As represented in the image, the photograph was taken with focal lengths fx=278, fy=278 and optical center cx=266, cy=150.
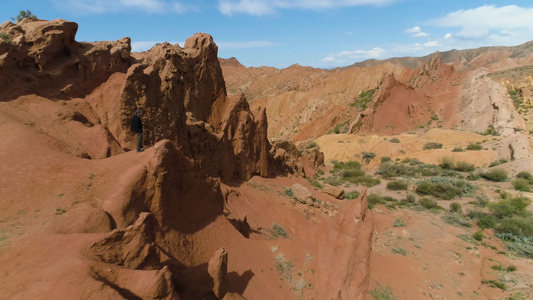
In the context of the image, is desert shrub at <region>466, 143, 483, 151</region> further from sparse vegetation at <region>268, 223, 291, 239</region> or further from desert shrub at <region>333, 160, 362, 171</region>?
sparse vegetation at <region>268, 223, 291, 239</region>

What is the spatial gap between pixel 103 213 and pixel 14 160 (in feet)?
7.85

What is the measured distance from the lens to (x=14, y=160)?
17.9 feet

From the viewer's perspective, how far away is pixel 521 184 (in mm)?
19734

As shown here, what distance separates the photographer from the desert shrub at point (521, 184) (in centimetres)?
1952

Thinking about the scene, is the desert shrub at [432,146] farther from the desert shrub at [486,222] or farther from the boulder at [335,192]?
the desert shrub at [486,222]

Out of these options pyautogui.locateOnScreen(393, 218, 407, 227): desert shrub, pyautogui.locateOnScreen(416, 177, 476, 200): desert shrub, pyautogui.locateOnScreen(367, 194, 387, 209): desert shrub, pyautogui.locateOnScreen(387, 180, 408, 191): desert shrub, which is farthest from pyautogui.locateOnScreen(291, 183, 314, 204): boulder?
pyautogui.locateOnScreen(416, 177, 476, 200): desert shrub

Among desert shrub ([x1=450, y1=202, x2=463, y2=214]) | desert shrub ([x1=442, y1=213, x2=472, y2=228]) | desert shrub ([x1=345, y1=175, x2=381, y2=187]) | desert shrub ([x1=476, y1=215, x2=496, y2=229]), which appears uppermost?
desert shrub ([x1=476, y1=215, x2=496, y2=229])

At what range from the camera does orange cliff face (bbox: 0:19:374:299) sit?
3730 millimetres

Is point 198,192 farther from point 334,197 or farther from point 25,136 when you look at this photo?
point 334,197

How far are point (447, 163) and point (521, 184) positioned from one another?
761 cm

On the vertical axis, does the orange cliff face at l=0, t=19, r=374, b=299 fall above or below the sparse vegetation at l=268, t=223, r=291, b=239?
above

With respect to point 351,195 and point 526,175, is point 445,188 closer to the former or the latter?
point 526,175

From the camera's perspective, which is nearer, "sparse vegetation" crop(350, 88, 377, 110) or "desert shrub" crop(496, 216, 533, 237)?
"desert shrub" crop(496, 216, 533, 237)

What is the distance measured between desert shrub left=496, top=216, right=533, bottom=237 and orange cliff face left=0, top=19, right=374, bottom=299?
10.9 meters
